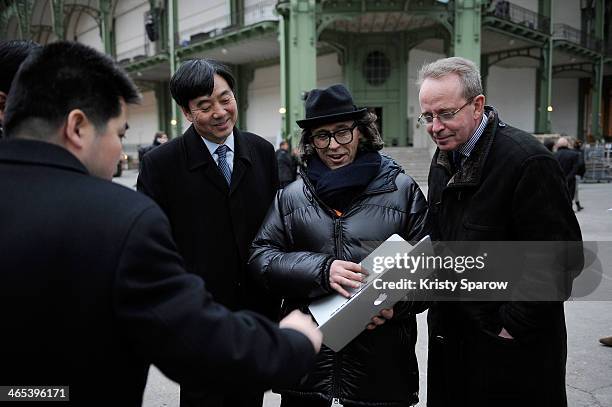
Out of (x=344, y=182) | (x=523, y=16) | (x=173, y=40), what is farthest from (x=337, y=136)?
(x=523, y=16)

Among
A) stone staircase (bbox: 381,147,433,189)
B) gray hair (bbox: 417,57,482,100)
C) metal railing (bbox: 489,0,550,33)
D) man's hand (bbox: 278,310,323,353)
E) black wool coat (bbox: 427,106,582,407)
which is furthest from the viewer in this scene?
metal railing (bbox: 489,0,550,33)

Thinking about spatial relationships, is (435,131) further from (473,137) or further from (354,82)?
(354,82)

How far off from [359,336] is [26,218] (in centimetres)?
145

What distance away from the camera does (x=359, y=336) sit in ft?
6.99

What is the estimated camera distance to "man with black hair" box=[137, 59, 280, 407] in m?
2.45

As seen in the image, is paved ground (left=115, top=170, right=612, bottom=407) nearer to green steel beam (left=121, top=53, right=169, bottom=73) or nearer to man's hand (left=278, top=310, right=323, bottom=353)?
man's hand (left=278, top=310, right=323, bottom=353)

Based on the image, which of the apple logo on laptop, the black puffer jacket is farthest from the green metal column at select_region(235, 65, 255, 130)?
the apple logo on laptop

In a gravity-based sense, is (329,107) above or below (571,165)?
above

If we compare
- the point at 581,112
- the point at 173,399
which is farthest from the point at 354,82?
the point at 173,399

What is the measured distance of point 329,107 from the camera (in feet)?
7.29

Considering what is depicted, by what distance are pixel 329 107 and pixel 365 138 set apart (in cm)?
25

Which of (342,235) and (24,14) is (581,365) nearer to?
(342,235)

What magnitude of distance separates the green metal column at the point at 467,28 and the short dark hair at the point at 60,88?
18848 millimetres

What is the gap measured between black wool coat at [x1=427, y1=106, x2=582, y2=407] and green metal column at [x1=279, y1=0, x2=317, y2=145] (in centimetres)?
1585
